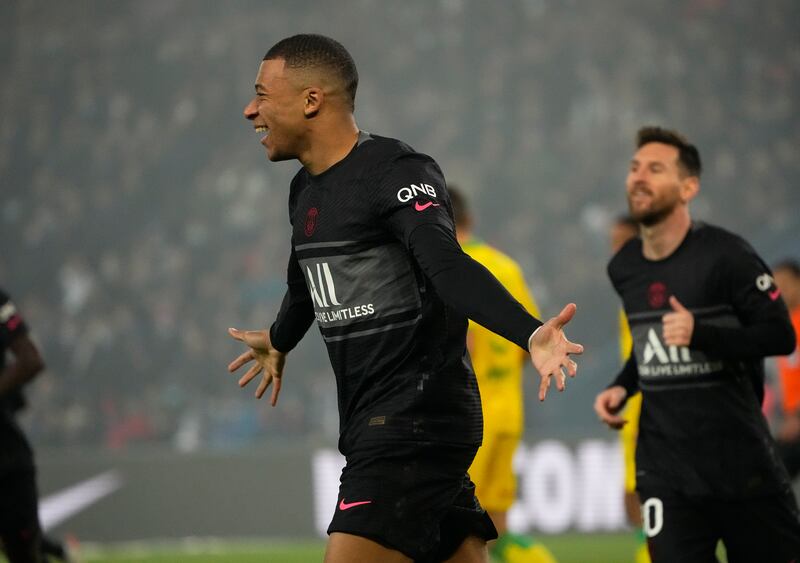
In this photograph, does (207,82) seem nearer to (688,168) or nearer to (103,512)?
(103,512)

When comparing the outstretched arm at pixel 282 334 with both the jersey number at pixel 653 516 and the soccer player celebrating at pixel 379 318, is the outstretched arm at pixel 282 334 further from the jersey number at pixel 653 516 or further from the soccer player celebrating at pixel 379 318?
the jersey number at pixel 653 516

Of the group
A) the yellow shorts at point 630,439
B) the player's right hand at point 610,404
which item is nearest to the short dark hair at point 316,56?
the player's right hand at point 610,404

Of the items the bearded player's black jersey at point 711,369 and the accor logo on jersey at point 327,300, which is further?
the bearded player's black jersey at point 711,369

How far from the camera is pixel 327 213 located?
11.9ft

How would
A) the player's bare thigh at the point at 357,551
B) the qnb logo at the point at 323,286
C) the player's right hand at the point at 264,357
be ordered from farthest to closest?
the player's right hand at the point at 264,357
the qnb logo at the point at 323,286
the player's bare thigh at the point at 357,551

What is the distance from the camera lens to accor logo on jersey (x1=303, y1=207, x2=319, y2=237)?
367cm

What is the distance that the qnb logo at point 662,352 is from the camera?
193 inches

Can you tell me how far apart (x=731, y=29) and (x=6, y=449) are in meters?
14.8

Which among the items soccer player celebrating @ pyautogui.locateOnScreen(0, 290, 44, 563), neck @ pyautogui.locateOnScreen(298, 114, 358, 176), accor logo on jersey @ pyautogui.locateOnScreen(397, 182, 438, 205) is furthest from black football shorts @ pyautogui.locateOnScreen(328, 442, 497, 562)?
soccer player celebrating @ pyautogui.locateOnScreen(0, 290, 44, 563)

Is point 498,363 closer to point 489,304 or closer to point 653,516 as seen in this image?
point 653,516

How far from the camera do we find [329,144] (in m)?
3.74

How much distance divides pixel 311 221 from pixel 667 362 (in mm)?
1883

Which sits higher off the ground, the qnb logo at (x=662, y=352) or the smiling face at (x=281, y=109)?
the smiling face at (x=281, y=109)

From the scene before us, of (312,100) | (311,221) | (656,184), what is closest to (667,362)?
(656,184)
